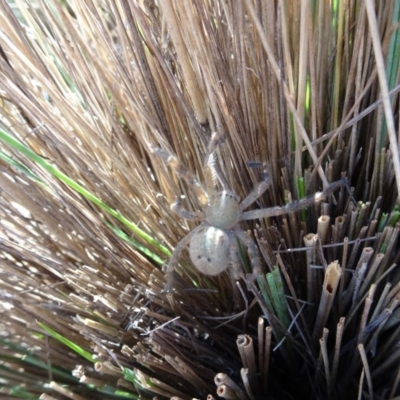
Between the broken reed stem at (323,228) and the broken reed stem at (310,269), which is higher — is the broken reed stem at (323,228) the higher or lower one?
the higher one

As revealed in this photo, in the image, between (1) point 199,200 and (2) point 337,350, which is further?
(1) point 199,200

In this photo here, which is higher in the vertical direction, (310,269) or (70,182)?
(70,182)

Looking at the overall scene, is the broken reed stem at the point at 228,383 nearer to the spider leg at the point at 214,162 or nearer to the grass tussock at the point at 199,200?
the grass tussock at the point at 199,200

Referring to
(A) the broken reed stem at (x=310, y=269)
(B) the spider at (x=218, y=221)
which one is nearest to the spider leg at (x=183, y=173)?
(B) the spider at (x=218, y=221)

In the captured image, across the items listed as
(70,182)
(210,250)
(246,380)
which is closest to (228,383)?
(246,380)

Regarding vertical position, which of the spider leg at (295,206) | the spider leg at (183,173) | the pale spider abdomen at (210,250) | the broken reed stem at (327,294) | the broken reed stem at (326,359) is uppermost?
the spider leg at (183,173)

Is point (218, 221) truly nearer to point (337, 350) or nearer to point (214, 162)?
point (214, 162)

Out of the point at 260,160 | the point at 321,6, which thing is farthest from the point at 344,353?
the point at 321,6
